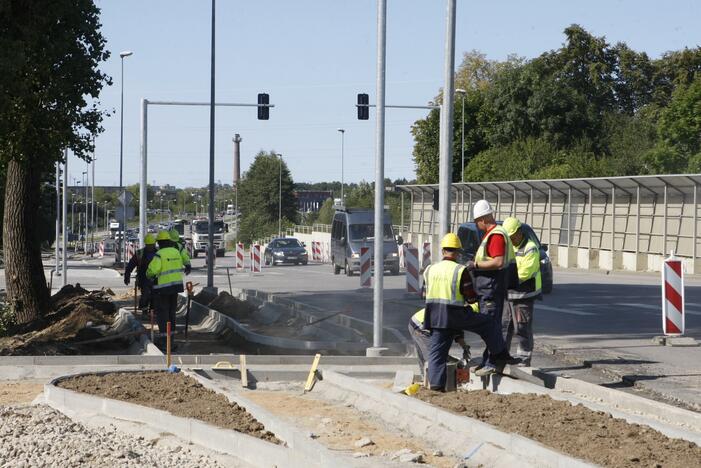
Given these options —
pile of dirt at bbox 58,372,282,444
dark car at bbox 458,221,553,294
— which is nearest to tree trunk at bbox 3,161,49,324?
dark car at bbox 458,221,553,294

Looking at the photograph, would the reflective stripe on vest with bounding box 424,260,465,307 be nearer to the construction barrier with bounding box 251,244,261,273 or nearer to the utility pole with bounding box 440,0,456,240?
the utility pole with bounding box 440,0,456,240

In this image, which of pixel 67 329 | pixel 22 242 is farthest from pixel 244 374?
pixel 22 242

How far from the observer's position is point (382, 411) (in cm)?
1147

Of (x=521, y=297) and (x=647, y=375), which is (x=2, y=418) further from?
(x=647, y=375)

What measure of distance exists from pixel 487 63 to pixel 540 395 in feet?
291

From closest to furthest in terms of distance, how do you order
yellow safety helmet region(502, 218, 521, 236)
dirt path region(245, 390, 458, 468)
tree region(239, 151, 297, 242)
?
dirt path region(245, 390, 458, 468) → yellow safety helmet region(502, 218, 521, 236) → tree region(239, 151, 297, 242)

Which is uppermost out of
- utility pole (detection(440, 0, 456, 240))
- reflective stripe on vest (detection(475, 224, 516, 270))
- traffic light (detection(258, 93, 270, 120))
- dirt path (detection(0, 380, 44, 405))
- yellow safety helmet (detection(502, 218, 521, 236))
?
traffic light (detection(258, 93, 270, 120))

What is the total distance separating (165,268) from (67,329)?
17.7ft

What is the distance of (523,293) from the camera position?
1317 cm

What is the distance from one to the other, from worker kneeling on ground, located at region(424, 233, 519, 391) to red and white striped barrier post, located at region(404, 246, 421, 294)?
15619 millimetres

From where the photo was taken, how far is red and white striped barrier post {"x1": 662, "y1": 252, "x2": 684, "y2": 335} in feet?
55.0

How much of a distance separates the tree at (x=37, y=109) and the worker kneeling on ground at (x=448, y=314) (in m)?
9.10

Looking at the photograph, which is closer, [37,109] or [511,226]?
[511,226]

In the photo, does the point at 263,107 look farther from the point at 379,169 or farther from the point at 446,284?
the point at 446,284
